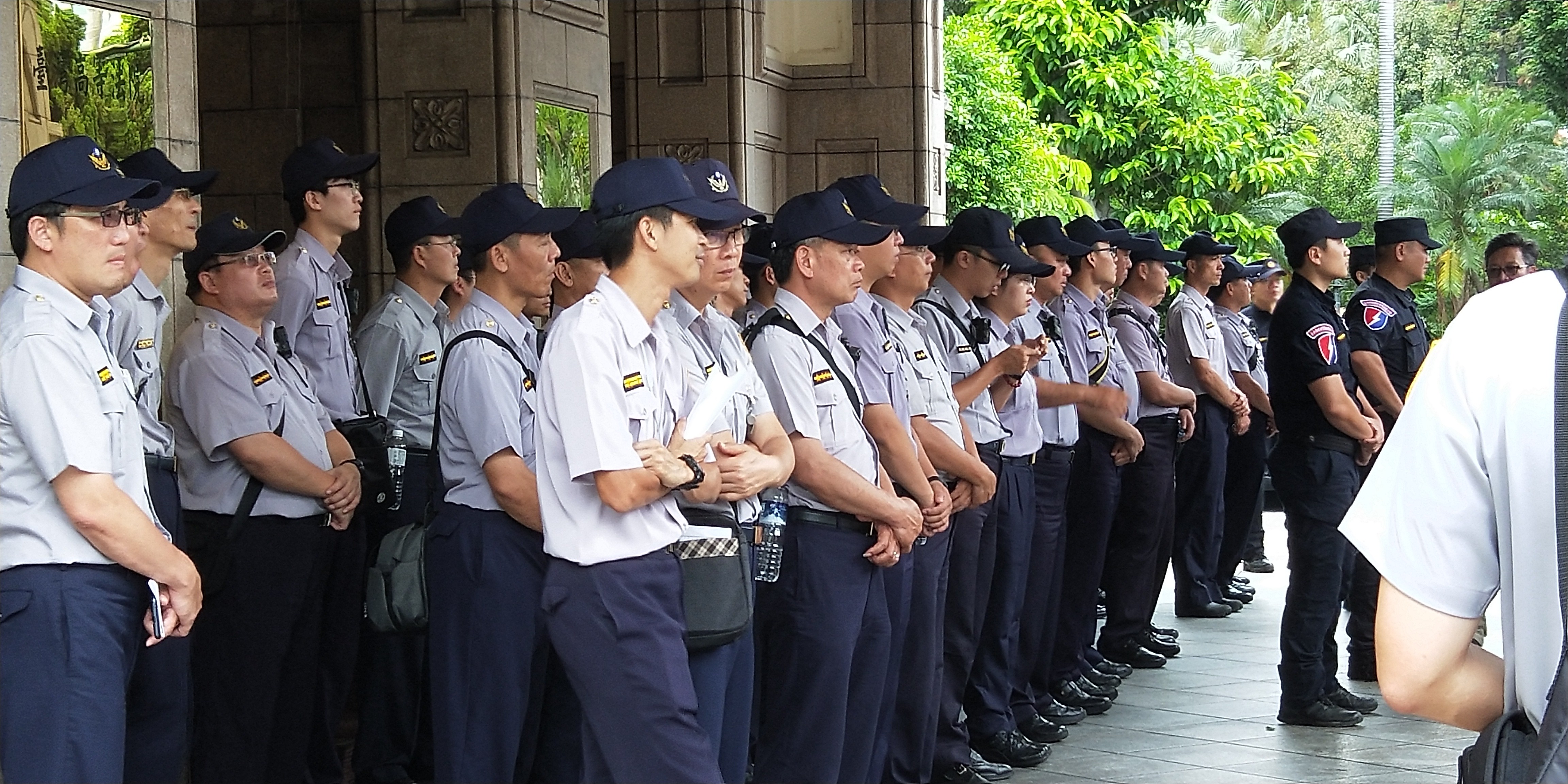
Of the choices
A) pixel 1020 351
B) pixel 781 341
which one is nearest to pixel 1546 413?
pixel 781 341

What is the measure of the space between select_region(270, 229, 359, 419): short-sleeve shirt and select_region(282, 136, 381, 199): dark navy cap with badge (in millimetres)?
175

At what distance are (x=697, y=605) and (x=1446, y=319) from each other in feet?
98.1

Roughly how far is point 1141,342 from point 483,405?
4.85 meters

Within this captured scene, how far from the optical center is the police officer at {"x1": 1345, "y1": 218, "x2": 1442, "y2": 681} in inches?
311

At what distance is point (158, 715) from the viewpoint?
4.34 meters

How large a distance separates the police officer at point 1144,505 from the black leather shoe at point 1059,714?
4.03ft

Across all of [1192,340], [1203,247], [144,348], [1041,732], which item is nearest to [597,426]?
[144,348]

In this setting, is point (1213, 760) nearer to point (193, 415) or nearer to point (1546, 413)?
point (193, 415)

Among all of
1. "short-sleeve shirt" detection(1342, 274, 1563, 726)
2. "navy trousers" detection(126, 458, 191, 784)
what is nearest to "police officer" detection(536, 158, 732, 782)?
"navy trousers" detection(126, 458, 191, 784)

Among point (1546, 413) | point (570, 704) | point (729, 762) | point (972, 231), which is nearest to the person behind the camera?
point (1546, 413)

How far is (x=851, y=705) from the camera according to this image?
5156 millimetres

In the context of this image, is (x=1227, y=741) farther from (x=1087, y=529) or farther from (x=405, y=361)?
(x=405, y=361)

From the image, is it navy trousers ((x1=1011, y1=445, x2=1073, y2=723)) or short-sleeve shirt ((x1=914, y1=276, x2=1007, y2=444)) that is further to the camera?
navy trousers ((x1=1011, y1=445, x2=1073, y2=723))

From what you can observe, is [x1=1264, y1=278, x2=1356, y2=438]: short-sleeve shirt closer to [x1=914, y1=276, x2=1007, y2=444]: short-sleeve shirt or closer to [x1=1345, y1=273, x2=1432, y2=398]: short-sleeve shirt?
[x1=1345, y1=273, x2=1432, y2=398]: short-sleeve shirt
